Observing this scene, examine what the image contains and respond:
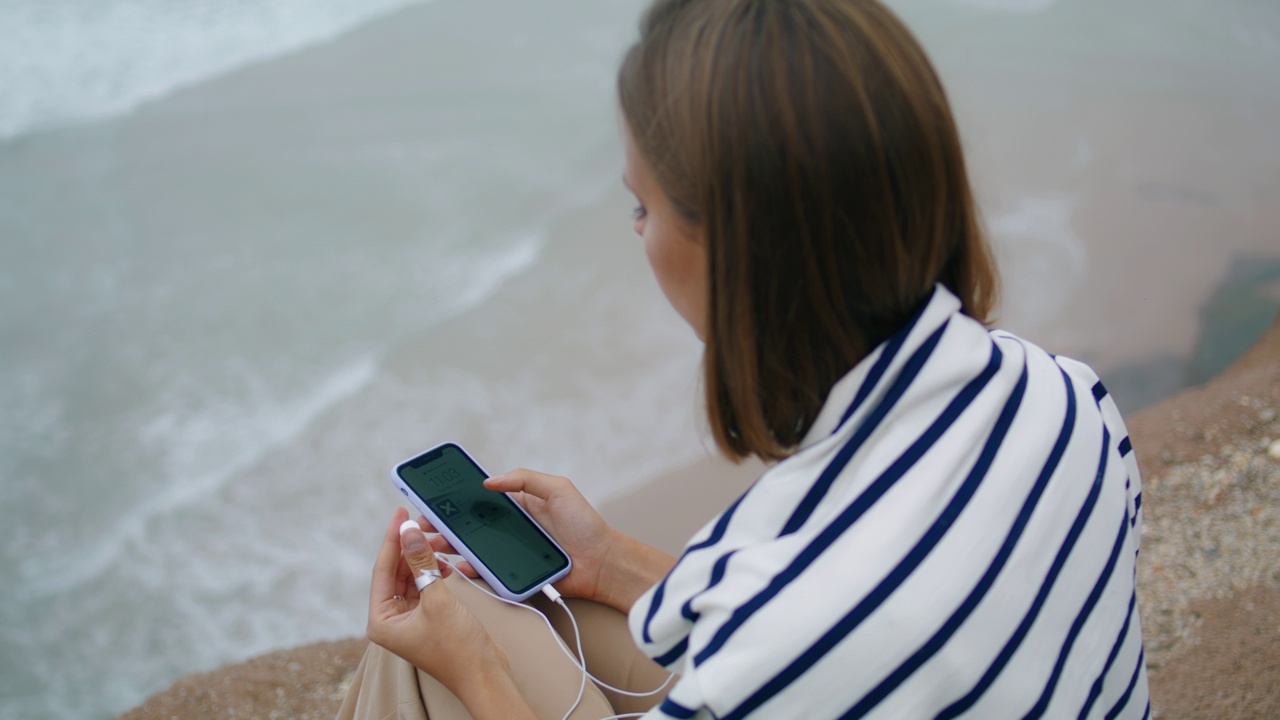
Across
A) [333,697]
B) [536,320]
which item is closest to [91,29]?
[536,320]

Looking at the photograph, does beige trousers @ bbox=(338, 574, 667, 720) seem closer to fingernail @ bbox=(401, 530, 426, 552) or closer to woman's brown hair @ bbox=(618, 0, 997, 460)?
fingernail @ bbox=(401, 530, 426, 552)

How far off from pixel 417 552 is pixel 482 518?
227mm

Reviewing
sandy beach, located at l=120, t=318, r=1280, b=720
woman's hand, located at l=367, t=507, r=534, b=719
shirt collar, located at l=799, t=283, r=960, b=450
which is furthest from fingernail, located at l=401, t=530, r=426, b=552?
sandy beach, located at l=120, t=318, r=1280, b=720

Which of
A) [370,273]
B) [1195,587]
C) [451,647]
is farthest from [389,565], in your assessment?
[370,273]

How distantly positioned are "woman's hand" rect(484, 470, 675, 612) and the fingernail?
20cm

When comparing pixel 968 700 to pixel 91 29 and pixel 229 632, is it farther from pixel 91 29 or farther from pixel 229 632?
pixel 91 29

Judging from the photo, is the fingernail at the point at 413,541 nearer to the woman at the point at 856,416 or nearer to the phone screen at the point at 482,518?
the phone screen at the point at 482,518

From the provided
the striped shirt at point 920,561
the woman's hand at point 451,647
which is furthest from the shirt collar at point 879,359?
the woman's hand at point 451,647

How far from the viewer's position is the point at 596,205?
3996 millimetres

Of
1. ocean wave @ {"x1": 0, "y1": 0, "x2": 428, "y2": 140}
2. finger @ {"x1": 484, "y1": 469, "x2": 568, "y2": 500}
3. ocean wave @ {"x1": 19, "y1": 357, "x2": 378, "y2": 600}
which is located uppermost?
finger @ {"x1": 484, "y1": 469, "x2": 568, "y2": 500}

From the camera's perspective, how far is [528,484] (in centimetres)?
150

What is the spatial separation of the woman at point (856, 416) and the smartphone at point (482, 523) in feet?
1.65

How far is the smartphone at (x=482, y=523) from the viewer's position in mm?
1401

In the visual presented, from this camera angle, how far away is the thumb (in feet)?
4.14
